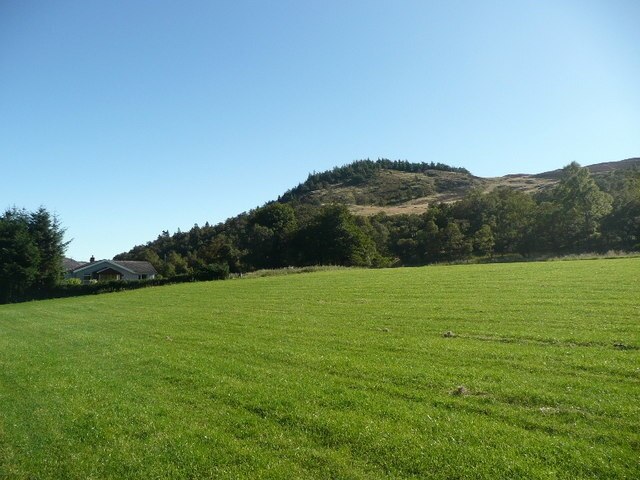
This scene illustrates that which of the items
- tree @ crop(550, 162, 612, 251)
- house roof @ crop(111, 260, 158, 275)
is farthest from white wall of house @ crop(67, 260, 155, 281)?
tree @ crop(550, 162, 612, 251)

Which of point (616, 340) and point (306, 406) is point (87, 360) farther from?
point (616, 340)

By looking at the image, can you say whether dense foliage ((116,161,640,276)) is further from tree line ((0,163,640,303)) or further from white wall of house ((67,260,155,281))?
white wall of house ((67,260,155,281))

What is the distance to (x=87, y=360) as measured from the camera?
19984mm

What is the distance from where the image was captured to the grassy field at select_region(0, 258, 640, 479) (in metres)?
9.01

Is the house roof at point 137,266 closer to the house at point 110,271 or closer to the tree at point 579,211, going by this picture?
the house at point 110,271

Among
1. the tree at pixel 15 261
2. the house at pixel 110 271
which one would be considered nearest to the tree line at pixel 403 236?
the tree at pixel 15 261

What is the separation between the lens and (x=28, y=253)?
81.9 meters

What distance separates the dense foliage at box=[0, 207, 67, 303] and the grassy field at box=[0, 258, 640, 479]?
67.0m

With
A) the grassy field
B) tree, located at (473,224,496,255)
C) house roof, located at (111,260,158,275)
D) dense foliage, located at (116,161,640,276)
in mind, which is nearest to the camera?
the grassy field

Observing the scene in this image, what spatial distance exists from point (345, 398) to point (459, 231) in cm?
9920

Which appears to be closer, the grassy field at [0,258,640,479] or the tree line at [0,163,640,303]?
the grassy field at [0,258,640,479]

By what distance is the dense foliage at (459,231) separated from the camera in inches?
3401

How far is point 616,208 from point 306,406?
94.3m

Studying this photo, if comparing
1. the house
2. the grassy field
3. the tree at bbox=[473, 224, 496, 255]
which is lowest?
the grassy field
